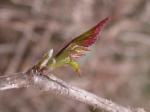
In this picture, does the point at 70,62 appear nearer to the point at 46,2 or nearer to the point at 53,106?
the point at 46,2

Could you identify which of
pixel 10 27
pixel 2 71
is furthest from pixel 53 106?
pixel 10 27

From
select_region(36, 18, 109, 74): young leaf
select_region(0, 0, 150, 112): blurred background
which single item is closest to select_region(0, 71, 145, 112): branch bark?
select_region(36, 18, 109, 74): young leaf

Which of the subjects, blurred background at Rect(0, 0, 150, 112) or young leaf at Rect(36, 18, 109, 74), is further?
blurred background at Rect(0, 0, 150, 112)

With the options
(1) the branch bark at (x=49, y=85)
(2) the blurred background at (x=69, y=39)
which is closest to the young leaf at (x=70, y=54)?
(1) the branch bark at (x=49, y=85)

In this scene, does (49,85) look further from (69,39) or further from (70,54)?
(69,39)

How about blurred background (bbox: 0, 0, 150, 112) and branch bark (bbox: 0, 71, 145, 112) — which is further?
blurred background (bbox: 0, 0, 150, 112)

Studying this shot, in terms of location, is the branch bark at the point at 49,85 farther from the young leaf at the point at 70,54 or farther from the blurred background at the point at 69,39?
the blurred background at the point at 69,39

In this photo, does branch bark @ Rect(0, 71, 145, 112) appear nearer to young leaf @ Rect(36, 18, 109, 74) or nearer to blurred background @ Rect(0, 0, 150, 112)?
young leaf @ Rect(36, 18, 109, 74)

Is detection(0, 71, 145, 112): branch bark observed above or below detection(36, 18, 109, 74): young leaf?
below

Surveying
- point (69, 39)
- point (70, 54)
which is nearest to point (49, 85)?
point (70, 54)
